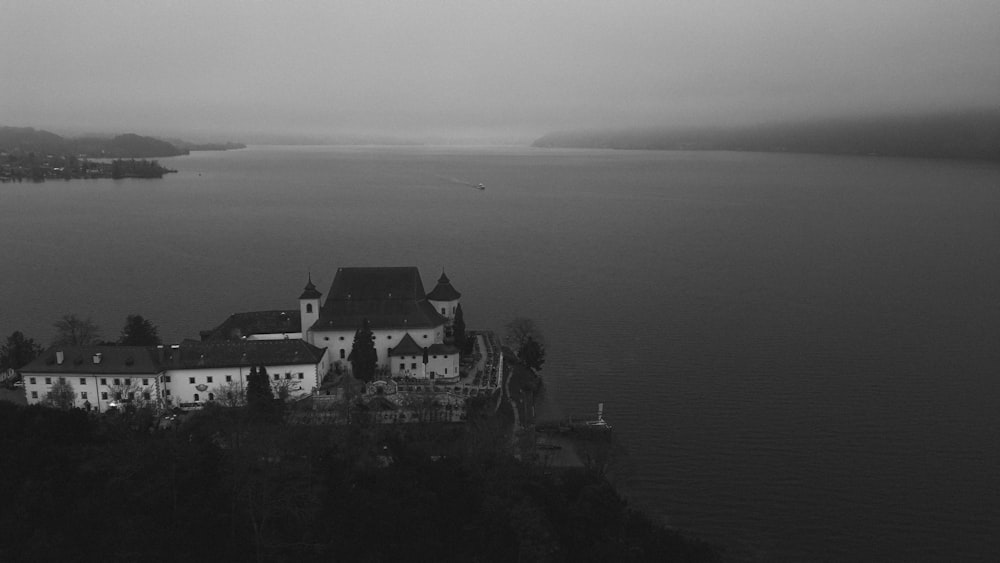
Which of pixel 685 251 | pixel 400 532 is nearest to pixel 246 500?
pixel 400 532

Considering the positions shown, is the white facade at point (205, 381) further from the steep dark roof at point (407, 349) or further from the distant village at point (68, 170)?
the distant village at point (68, 170)

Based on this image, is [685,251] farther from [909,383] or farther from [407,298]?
[407,298]

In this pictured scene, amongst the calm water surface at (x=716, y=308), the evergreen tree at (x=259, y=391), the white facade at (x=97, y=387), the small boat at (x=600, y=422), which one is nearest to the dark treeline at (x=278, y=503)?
the evergreen tree at (x=259, y=391)

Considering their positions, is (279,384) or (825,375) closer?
(279,384)

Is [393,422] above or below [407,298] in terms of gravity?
below

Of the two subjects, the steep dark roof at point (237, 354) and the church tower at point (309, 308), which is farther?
the church tower at point (309, 308)
